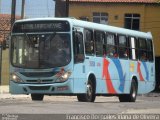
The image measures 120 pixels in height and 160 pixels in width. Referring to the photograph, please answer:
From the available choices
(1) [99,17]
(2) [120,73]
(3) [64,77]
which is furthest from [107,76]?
(1) [99,17]

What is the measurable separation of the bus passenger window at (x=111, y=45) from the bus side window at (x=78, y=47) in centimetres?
263

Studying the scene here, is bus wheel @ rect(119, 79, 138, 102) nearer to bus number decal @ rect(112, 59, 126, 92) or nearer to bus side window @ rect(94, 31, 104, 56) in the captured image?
bus number decal @ rect(112, 59, 126, 92)

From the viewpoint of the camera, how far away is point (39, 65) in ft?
69.3

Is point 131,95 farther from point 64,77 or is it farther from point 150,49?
point 64,77

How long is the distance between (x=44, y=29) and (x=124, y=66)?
5688 mm

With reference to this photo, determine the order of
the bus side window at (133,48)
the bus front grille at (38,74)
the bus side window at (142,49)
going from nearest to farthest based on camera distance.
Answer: the bus front grille at (38,74)
the bus side window at (133,48)
the bus side window at (142,49)

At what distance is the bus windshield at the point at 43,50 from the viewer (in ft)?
68.6

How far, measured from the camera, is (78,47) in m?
21.1

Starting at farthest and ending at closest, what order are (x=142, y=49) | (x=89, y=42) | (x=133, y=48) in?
1. (x=142, y=49)
2. (x=133, y=48)
3. (x=89, y=42)

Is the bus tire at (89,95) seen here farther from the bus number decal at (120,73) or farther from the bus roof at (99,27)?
the bus number decal at (120,73)

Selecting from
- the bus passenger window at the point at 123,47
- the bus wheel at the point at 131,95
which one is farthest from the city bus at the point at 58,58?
the bus wheel at the point at 131,95

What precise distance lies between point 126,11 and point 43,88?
37200 mm

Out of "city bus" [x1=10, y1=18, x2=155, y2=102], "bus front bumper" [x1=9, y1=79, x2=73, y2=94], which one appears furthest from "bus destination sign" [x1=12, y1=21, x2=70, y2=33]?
"bus front bumper" [x1=9, y1=79, x2=73, y2=94]

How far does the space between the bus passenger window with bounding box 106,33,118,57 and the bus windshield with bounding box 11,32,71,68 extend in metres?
3.35
